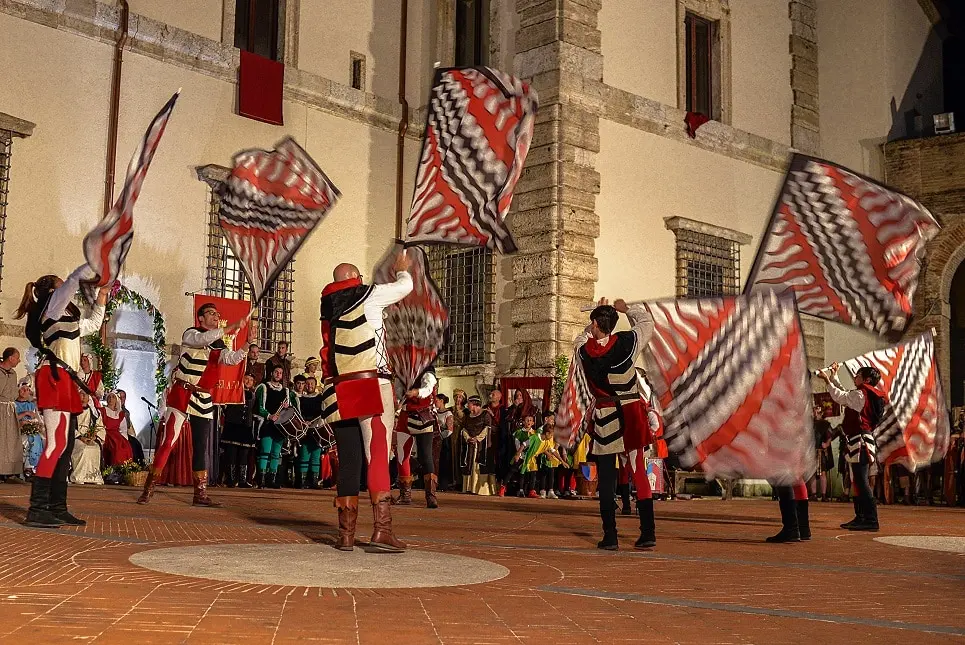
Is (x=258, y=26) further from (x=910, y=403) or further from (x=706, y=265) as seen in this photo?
(x=910, y=403)

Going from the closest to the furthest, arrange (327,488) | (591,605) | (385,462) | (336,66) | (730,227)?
1. (591,605)
2. (385,462)
3. (327,488)
4. (336,66)
5. (730,227)

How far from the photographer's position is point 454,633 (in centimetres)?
438

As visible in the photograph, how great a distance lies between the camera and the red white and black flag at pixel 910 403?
435 inches

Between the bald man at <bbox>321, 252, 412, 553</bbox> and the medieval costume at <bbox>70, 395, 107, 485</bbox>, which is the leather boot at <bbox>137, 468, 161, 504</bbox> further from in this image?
the bald man at <bbox>321, 252, 412, 553</bbox>

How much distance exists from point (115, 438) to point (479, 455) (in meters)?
5.53

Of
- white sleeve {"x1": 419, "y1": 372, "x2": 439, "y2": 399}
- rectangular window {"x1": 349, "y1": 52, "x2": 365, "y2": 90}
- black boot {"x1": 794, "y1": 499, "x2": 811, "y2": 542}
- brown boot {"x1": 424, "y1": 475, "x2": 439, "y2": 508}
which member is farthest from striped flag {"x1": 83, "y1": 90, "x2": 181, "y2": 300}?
rectangular window {"x1": 349, "y1": 52, "x2": 365, "y2": 90}

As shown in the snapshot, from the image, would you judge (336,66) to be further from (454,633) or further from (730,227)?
(454,633)

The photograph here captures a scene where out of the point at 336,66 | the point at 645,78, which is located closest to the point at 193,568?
the point at 336,66

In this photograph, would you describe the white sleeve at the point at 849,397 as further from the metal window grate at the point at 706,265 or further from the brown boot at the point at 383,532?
the metal window grate at the point at 706,265

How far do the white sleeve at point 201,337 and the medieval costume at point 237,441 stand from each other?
572 centimetres

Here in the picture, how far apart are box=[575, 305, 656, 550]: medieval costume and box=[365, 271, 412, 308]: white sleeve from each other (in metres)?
1.75

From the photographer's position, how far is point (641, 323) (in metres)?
8.54

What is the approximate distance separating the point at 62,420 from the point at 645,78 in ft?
53.8

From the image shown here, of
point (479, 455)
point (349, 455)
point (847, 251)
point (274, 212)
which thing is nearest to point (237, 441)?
point (479, 455)
